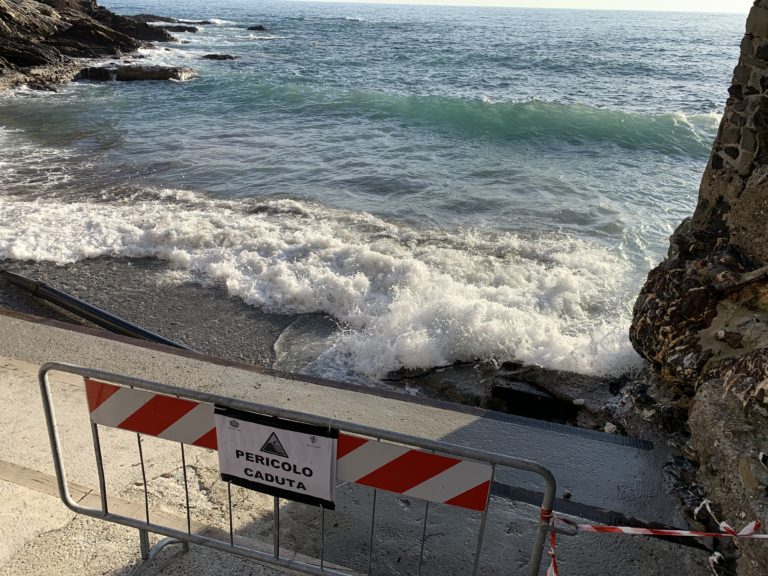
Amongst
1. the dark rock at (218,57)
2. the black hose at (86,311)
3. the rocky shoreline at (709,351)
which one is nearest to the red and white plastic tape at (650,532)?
the rocky shoreline at (709,351)

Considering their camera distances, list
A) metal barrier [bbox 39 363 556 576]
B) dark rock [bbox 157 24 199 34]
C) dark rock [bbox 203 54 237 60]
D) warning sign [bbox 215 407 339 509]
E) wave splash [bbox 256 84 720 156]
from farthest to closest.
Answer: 1. dark rock [bbox 157 24 199 34]
2. dark rock [bbox 203 54 237 60]
3. wave splash [bbox 256 84 720 156]
4. warning sign [bbox 215 407 339 509]
5. metal barrier [bbox 39 363 556 576]

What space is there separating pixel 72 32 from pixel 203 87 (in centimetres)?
1311

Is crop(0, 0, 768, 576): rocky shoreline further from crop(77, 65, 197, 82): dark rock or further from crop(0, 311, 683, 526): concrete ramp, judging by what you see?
crop(77, 65, 197, 82): dark rock

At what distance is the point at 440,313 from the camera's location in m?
7.23

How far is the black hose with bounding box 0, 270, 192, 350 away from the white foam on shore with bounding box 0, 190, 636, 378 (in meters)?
1.37

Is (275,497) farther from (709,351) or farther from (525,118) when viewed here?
(525,118)

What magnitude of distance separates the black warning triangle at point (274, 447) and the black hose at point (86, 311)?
3830mm

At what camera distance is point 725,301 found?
4.76m

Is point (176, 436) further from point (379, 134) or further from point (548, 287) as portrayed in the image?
point (379, 134)

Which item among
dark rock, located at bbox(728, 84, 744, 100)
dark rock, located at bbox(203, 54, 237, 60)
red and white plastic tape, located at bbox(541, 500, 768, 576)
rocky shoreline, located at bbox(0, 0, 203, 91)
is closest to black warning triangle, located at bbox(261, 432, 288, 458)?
red and white plastic tape, located at bbox(541, 500, 768, 576)

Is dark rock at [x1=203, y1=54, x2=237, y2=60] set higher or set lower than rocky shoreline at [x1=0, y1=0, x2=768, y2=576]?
lower

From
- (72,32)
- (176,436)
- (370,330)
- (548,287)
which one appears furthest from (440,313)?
(72,32)

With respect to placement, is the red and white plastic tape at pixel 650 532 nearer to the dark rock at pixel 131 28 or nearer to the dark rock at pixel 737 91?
the dark rock at pixel 737 91

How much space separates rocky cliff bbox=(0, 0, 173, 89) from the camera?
26.7 m
